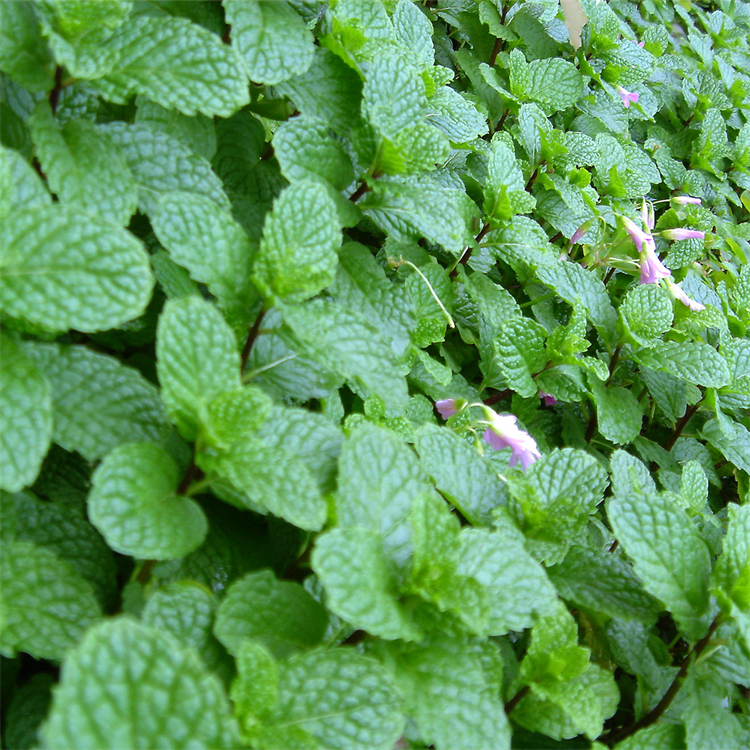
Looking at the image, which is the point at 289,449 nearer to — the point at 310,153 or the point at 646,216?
the point at 310,153

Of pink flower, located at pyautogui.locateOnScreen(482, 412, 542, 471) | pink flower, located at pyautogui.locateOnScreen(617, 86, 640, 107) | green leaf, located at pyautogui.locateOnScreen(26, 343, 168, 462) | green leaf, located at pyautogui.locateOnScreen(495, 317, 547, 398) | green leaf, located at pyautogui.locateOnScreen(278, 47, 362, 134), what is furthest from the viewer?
pink flower, located at pyautogui.locateOnScreen(617, 86, 640, 107)

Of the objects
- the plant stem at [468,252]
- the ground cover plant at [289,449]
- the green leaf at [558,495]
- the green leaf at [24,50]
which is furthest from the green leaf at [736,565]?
the green leaf at [24,50]

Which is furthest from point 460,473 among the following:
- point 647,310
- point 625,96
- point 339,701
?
point 625,96

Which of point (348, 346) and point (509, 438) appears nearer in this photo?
point (348, 346)

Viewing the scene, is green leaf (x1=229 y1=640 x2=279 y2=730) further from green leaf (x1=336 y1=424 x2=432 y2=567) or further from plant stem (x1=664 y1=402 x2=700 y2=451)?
plant stem (x1=664 y1=402 x2=700 y2=451)

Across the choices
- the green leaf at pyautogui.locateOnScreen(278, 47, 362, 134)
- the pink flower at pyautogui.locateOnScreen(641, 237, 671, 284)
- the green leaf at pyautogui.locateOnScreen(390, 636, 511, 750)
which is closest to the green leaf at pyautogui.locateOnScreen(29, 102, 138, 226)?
the green leaf at pyautogui.locateOnScreen(278, 47, 362, 134)

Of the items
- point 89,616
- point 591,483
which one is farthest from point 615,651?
point 89,616

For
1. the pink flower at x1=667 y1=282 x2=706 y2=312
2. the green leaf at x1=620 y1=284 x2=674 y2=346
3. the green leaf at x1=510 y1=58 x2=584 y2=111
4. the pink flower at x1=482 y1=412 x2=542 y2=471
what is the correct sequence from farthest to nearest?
the green leaf at x1=510 y1=58 x2=584 y2=111 → the pink flower at x1=667 y1=282 x2=706 y2=312 → the green leaf at x1=620 y1=284 x2=674 y2=346 → the pink flower at x1=482 y1=412 x2=542 y2=471

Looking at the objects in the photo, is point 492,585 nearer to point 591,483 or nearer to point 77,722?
point 591,483
